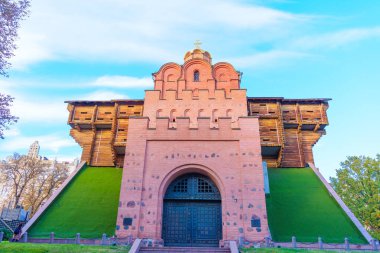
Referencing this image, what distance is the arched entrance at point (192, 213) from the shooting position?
53.4 ft

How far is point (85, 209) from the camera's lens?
67.5 feet

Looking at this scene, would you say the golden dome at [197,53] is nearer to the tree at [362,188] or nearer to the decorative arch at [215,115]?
the decorative arch at [215,115]

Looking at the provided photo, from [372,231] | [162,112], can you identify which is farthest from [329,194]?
[162,112]

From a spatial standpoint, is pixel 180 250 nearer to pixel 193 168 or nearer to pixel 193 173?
pixel 193 168

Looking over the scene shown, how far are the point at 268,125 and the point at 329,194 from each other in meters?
7.96

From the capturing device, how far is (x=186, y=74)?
78.4 ft

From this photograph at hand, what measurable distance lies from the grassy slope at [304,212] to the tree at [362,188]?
8081 mm

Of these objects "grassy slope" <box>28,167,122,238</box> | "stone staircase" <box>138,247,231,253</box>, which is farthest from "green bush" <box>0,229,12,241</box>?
"stone staircase" <box>138,247,231,253</box>

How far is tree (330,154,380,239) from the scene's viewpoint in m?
27.2

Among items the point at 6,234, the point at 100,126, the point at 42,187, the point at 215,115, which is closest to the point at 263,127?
the point at 215,115

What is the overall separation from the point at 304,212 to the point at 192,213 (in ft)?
27.4

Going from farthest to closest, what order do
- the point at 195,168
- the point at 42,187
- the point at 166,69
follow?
the point at 42,187 < the point at 166,69 < the point at 195,168

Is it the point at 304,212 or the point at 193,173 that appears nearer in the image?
the point at 193,173

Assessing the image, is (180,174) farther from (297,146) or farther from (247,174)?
(297,146)
